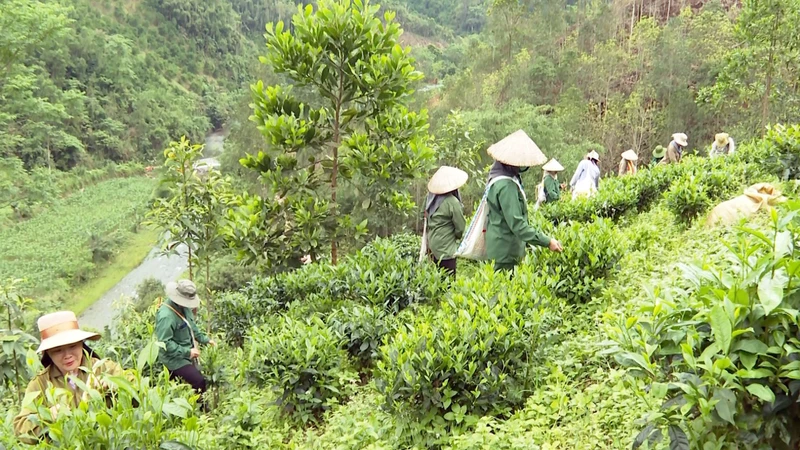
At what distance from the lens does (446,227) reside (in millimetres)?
4816

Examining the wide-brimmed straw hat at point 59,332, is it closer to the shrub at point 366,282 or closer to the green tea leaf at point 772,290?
the shrub at point 366,282

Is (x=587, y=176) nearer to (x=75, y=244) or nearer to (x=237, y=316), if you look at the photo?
(x=237, y=316)

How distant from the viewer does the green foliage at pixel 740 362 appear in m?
1.55

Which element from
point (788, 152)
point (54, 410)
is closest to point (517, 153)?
point (54, 410)

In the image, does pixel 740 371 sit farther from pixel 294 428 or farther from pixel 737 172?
pixel 737 172

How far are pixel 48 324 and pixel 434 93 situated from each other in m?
34.9

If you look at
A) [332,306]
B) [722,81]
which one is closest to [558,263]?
[332,306]

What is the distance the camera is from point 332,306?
180 inches

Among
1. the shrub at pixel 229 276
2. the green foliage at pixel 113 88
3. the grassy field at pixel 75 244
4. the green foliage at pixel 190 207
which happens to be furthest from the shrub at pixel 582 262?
the grassy field at pixel 75 244

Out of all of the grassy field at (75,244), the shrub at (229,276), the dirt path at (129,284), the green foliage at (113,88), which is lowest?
the dirt path at (129,284)

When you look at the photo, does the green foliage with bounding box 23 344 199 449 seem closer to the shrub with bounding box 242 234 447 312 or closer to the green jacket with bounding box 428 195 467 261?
the shrub with bounding box 242 234 447 312

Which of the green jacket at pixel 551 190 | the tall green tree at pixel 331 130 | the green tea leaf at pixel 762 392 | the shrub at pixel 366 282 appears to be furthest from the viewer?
the green jacket at pixel 551 190

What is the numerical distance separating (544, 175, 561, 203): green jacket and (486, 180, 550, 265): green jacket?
3.25 meters

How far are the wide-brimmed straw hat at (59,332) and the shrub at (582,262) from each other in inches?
121
